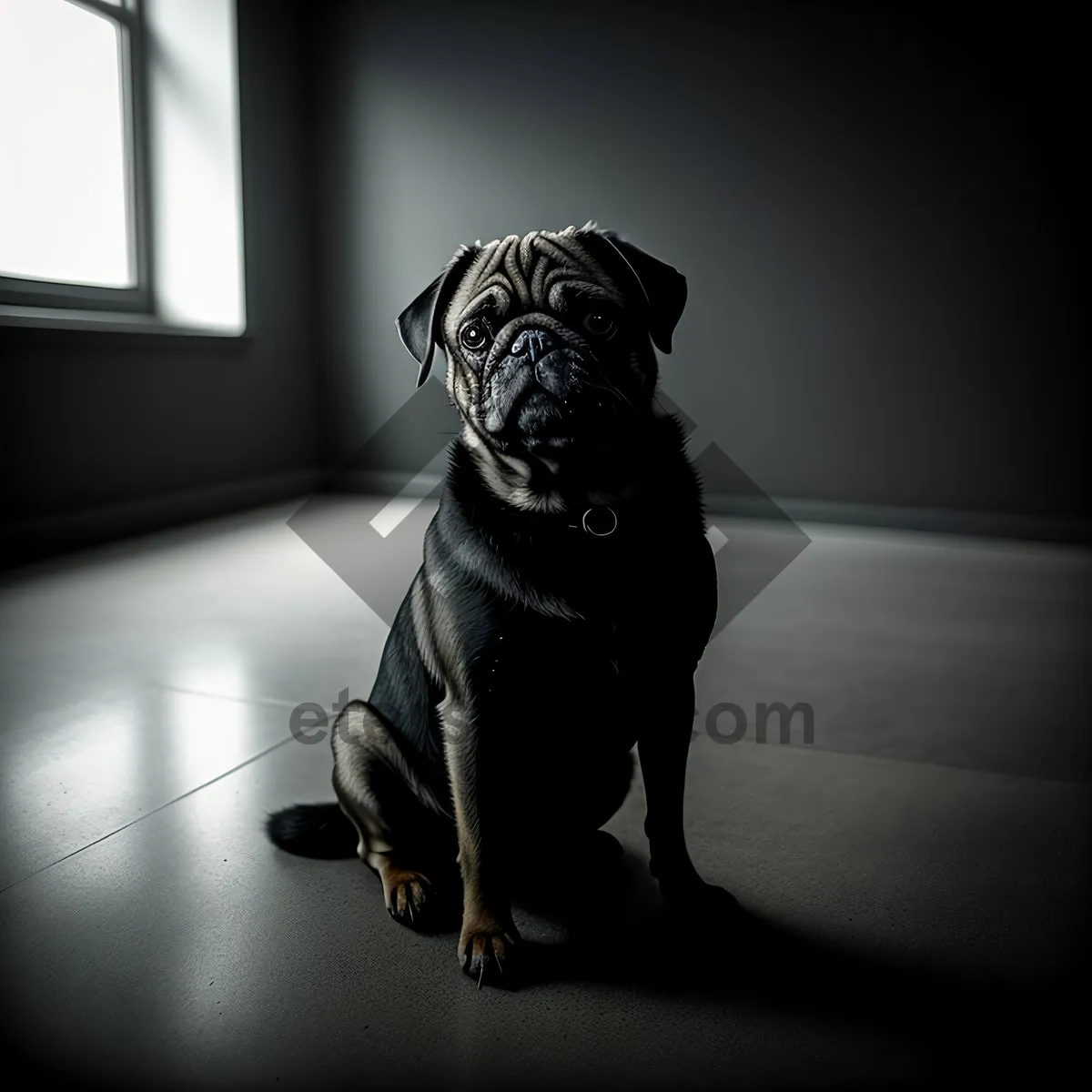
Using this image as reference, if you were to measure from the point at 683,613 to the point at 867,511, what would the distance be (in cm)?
355

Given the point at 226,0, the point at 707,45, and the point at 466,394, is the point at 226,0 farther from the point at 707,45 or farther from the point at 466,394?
the point at 466,394

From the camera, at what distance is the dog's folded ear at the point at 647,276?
128 cm

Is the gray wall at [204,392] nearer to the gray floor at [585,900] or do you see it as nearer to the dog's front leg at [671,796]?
the gray floor at [585,900]

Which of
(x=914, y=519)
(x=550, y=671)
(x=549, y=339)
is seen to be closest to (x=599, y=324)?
(x=549, y=339)

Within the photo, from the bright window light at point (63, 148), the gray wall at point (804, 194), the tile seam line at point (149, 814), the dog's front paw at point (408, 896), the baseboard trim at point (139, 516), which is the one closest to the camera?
the dog's front paw at point (408, 896)

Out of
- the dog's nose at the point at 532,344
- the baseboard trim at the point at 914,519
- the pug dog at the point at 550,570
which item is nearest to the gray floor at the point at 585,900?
the pug dog at the point at 550,570

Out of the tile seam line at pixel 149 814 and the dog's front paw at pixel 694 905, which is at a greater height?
the dog's front paw at pixel 694 905

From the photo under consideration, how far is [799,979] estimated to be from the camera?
4.17ft

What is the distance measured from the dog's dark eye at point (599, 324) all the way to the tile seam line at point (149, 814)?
3.66 feet

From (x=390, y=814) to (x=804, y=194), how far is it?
3864 millimetres

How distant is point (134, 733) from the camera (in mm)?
2090

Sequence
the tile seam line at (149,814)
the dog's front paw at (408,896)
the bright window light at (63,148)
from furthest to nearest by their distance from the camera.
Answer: the bright window light at (63,148) < the tile seam line at (149,814) < the dog's front paw at (408,896)

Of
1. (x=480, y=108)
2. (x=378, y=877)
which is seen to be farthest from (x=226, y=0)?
(x=378, y=877)

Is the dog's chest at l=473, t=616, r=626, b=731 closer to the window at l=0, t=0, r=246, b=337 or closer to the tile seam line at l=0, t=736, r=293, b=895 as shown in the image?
the tile seam line at l=0, t=736, r=293, b=895
